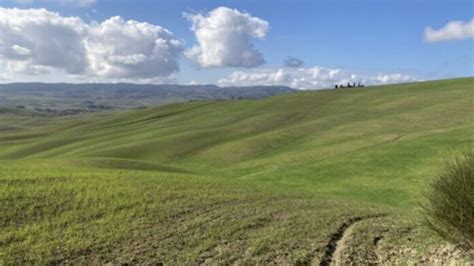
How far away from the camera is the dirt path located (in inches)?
612

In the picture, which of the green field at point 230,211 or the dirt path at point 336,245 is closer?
the dirt path at point 336,245

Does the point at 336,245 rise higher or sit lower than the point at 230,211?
lower

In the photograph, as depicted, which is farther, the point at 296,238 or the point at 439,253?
the point at 296,238

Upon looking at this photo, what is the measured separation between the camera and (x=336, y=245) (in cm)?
1695

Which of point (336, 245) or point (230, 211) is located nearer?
point (336, 245)


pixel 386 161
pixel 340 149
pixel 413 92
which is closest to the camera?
pixel 386 161

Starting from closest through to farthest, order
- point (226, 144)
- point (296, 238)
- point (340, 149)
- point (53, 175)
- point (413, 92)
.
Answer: point (296, 238) < point (53, 175) < point (340, 149) < point (226, 144) < point (413, 92)

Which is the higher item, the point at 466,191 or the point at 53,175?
the point at 466,191

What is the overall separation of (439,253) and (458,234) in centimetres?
167

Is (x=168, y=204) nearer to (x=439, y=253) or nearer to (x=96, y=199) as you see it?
(x=96, y=199)

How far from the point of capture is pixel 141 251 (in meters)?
15.5

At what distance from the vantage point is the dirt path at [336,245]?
15539mm

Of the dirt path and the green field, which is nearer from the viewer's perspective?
the dirt path

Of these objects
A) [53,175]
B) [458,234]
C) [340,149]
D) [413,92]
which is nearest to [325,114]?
[413,92]
